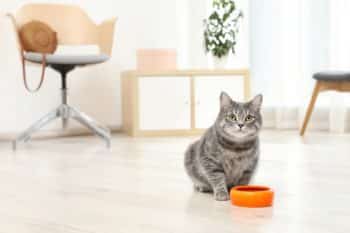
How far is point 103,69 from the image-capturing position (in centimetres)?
445

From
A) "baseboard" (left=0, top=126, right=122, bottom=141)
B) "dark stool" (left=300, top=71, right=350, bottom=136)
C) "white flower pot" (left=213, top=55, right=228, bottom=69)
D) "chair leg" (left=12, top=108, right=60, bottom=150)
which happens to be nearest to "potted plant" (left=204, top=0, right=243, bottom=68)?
"white flower pot" (left=213, top=55, right=228, bottom=69)

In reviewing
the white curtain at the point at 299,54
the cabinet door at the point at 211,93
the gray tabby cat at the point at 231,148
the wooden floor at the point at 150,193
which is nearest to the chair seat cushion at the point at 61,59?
the wooden floor at the point at 150,193

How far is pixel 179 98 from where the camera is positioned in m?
4.16

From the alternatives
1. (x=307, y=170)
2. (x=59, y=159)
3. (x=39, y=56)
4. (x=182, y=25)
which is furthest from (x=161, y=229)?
(x=182, y=25)

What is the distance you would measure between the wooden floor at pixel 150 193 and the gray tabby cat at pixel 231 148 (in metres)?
0.08

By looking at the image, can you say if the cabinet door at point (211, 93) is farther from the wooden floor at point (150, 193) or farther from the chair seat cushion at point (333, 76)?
the wooden floor at point (150, 193)

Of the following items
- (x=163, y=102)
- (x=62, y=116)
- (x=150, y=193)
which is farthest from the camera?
(x=163, y=102)

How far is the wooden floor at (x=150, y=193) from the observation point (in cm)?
156

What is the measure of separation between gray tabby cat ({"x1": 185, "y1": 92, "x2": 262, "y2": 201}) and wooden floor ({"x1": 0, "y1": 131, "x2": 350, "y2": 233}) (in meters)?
0.08

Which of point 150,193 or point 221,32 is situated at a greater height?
point 221,32

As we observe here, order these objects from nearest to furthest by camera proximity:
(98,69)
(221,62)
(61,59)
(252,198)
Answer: (252,198)
(61,59)
(221,62)
(98,69)

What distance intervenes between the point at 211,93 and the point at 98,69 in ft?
2.77

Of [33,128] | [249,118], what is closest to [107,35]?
[33,128]

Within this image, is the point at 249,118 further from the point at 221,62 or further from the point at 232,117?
the point at 221,62
